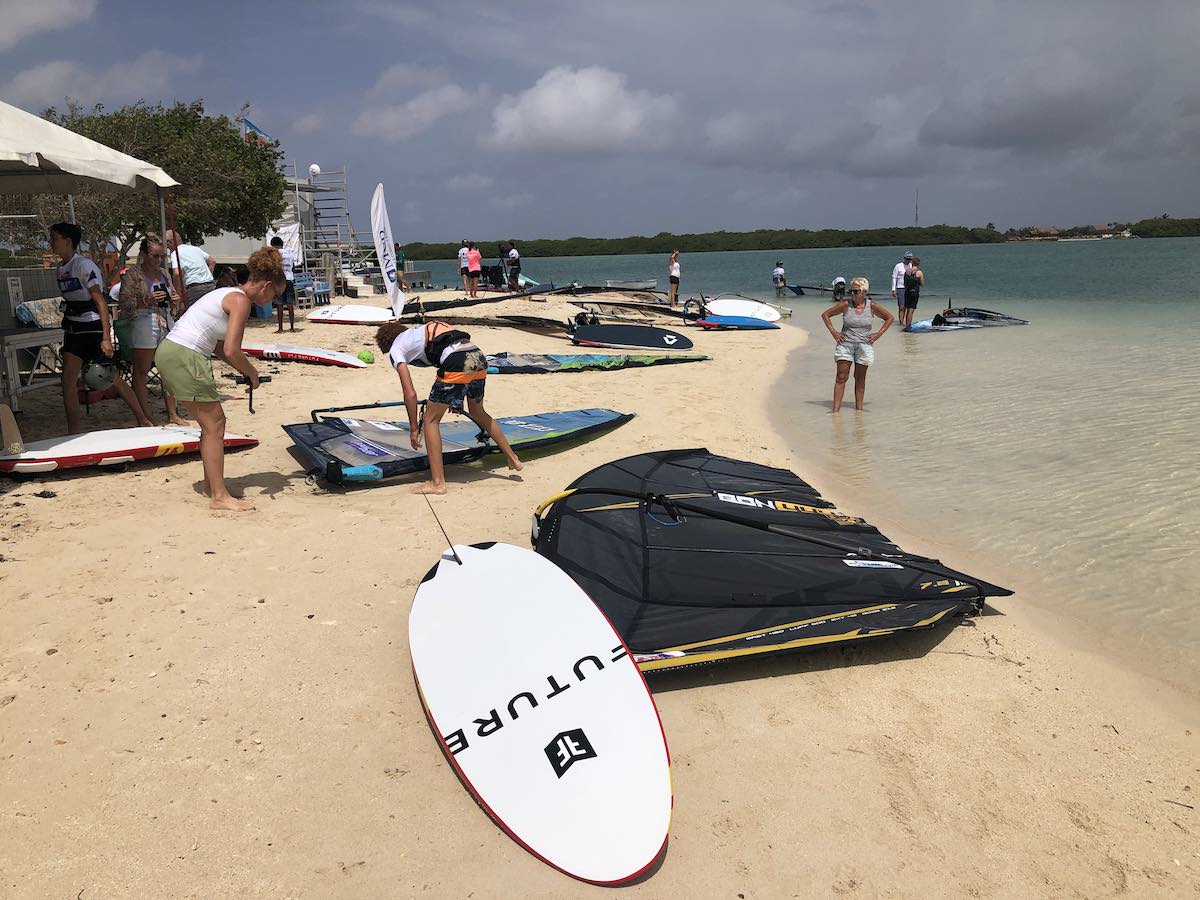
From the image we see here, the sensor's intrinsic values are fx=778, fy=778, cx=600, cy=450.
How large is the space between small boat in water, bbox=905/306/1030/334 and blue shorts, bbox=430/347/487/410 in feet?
55.3

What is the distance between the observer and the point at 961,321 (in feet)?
68.6

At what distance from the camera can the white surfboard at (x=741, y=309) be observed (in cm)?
2148

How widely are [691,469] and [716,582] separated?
1.87 m

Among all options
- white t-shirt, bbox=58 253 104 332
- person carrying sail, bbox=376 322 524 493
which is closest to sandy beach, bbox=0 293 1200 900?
person carrying sail, bbox=376 322 524 493

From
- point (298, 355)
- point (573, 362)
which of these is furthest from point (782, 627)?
point (298, 355)

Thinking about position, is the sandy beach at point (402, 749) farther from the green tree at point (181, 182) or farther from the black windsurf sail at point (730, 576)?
the green tree at point (181, 182)

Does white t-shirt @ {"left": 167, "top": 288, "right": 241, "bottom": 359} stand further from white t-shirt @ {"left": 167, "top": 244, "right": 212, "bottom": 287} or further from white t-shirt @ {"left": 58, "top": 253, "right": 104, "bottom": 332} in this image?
white t-shirt @ {"left": 167, "top": 244, "right": 212, "bottom": 287}

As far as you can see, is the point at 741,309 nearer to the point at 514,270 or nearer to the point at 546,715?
the point at 514,270

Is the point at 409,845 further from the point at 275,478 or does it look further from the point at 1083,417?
the point at 1083,417

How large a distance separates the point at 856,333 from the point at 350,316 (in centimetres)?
1275

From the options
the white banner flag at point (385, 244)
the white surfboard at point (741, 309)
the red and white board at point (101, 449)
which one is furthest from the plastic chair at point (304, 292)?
the red and white board at point (101, 449)

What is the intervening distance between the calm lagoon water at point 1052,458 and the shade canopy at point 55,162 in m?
7.19

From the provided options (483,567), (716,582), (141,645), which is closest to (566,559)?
(483,567)

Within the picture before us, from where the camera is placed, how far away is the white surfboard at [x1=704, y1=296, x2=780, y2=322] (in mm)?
21484
